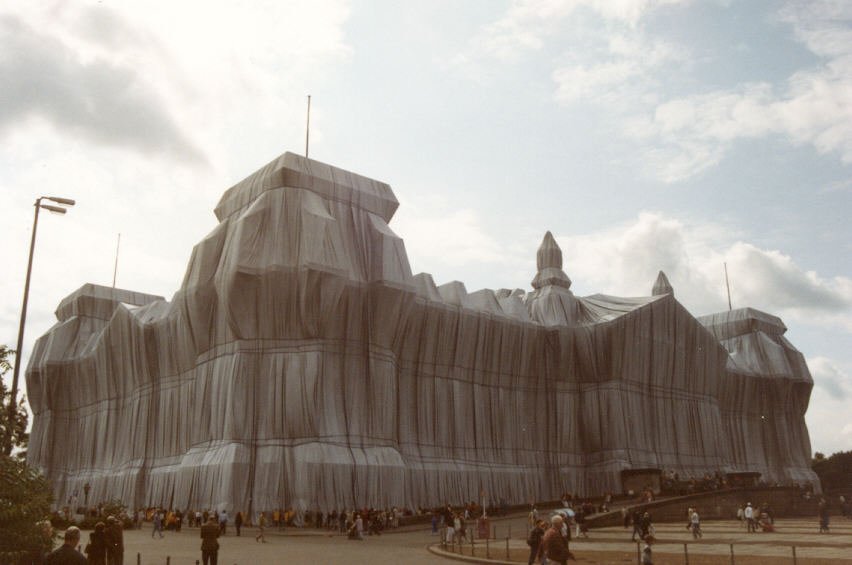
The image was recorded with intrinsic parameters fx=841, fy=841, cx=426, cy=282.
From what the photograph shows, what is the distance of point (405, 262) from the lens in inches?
1897

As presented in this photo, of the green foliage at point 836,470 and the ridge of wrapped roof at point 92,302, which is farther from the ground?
the ridge of wrapped roof at point 92,302

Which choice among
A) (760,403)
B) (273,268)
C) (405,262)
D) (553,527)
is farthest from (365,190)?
(760,403)

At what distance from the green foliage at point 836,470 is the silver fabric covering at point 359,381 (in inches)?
846

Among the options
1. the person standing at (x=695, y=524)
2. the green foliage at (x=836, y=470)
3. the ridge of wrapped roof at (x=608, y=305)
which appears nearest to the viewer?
the person standing at (x=695, y=524)

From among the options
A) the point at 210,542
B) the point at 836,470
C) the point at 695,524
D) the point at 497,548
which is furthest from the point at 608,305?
the point at 836,470

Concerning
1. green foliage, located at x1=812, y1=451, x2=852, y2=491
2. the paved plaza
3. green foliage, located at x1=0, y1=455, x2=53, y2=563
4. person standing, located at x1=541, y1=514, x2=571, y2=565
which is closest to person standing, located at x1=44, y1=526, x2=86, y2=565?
green foliage, located at x1=0, y1=455, x2=53, y2=563

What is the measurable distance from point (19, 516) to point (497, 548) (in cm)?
1715

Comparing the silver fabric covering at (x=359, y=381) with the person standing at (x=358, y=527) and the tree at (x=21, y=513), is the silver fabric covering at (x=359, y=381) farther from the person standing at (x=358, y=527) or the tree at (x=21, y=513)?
the tree at (x=21, y=513)

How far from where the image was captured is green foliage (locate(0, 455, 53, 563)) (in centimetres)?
1200

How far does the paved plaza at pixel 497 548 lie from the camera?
844 inches

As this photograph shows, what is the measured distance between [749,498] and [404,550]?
1085 inches

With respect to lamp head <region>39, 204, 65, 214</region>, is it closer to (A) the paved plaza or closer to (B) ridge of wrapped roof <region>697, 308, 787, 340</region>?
(A) the paved plaza

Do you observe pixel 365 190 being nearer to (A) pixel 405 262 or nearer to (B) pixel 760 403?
(A) pixel 405 262

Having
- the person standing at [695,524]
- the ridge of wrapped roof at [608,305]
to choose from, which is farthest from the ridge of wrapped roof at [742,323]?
the person standing at [695,524]
